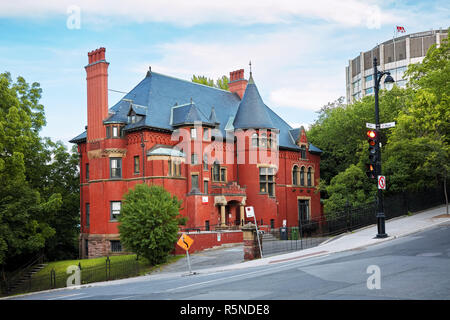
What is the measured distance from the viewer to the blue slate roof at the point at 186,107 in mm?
40812

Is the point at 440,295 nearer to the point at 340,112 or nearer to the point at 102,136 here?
the point at 102,136

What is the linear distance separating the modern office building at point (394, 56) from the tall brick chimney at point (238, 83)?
5514 centimetres

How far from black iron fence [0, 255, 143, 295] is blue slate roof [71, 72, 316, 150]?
38.8ft

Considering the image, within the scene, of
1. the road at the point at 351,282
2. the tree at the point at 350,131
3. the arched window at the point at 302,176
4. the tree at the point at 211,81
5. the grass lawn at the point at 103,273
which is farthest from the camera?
the tree at the point at 211,81

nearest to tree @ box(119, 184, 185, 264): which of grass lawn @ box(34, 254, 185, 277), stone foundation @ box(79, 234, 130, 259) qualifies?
grass lawn @ box(34, 254, 185, 277)

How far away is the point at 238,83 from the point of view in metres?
52.7

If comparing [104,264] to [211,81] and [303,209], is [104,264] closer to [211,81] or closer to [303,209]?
[303,209]

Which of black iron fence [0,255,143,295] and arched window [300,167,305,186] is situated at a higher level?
arched window [300,167,305,186]

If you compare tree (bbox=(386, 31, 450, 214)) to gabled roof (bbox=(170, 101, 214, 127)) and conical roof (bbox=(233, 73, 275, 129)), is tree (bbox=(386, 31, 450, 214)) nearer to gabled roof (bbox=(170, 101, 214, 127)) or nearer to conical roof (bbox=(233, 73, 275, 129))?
conical roof (bbox=(233, 73, 275, 129))

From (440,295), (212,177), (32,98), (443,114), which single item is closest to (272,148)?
(212,177)

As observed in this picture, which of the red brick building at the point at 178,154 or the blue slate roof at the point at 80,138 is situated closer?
the red brick building at the point at 178,154

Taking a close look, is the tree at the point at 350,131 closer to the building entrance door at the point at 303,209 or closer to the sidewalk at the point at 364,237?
the building entrance door at the point at 303,209

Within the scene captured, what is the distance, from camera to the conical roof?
45.7 meters

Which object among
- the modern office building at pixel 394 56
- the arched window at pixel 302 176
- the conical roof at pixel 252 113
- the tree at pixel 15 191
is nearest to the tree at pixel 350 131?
the arched window at pixel 302 176
